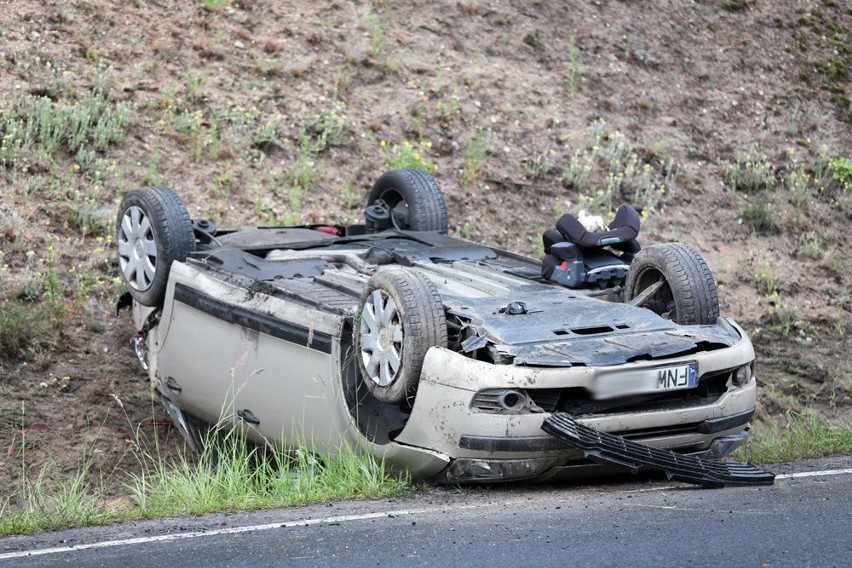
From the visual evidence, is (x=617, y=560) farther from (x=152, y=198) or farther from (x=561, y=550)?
(x=152, y=198)

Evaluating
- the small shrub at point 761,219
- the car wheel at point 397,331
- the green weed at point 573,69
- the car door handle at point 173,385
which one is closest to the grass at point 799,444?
the car wheel at point 397,331

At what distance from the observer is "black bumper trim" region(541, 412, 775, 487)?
6.08 meters

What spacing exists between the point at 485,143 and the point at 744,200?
2957mm

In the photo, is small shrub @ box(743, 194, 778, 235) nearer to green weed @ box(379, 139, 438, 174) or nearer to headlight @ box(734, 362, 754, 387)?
green weed @ box(379, 139, 438, 174)

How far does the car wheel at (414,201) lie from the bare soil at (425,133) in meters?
2.40

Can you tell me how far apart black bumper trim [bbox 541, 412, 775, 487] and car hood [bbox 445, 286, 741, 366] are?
34cm

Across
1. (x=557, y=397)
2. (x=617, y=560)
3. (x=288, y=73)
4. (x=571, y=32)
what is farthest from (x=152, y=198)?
(x=571, y=32)

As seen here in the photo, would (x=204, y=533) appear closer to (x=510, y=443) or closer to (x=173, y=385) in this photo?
(x=510, y=443)

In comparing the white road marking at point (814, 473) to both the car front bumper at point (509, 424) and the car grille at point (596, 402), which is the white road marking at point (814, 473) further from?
the car grille at point (596, 402)

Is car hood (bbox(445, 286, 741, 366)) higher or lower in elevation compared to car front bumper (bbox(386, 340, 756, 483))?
higher

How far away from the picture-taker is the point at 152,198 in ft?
28.2

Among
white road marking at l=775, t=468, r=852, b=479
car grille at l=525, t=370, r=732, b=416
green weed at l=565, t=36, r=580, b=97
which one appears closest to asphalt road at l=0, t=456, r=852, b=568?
white road marking at l=775, t=468, r=852, b=479

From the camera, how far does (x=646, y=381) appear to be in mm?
6332

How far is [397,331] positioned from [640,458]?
1399mm
